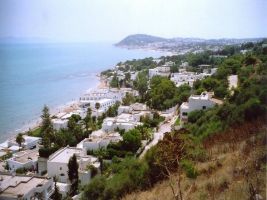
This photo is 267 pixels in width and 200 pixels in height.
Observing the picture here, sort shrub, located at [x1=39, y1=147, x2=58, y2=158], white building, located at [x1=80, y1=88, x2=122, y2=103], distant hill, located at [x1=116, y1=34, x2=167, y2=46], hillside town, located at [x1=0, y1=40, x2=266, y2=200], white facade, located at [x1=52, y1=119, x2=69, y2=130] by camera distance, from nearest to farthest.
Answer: hillside town, located at [x1=0, y1=40, x2=266, y2=200]
shrub, located at [x1=39, y1=147, x2=58, y2=158]
white facade, located at [x1=52, y1=119, x2=69, y2=130]
white building, located at [x1=80, y1=88, x2=122, y2=103]
distant hill, located at [x1=116, y1=34, x2=167, y2=46]

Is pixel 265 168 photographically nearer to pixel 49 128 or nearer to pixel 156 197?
pixel 156 197

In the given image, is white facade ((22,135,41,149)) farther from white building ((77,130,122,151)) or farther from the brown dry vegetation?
the brown dry vegetation

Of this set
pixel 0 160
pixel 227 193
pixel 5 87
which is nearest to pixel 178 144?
pixel 227 193

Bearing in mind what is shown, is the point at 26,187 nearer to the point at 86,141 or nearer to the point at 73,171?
the point at 73,171

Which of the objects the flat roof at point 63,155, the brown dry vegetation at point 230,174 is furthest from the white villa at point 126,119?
the brown dry vegetation at point 230,174

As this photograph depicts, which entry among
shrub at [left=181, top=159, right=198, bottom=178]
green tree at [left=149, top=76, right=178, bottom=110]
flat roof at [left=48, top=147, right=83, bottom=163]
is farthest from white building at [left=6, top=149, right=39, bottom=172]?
green tree at [left=149, top=76, right=178, bottom=110]

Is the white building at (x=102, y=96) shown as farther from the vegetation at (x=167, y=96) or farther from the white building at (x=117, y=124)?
the white building at (x=117, y=124)

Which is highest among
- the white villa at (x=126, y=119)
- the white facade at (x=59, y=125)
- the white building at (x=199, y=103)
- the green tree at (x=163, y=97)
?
the white building at (x=199, y=103)
